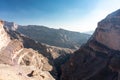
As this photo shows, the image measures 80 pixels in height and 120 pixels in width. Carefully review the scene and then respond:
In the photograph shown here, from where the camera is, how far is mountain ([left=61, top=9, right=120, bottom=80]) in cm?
3975

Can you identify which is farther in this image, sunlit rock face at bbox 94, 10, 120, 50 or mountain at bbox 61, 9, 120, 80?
sunlit rock face at bbox 94, 10, 120, 50

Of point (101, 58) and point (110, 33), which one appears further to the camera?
point (110, 33)

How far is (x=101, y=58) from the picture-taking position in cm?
4631

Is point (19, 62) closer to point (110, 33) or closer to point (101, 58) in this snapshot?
point (101, 58)

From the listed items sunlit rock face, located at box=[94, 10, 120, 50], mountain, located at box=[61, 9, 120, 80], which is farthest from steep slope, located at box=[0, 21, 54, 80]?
sunlit rock face, located at box=[94, 10, 120, 50]

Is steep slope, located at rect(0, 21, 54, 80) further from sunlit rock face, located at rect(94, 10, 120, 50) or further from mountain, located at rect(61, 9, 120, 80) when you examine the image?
sunlit rock face, located at rect(94, 10, 120, 50)

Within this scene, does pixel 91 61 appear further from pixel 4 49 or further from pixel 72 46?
pixel 72 46

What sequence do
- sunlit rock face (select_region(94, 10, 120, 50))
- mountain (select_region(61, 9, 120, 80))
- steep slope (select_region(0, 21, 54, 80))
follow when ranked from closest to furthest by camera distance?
mountain (select_region(61, 9, 120, 80)), sunlit rock face (select_region(94, 10, 120, 50)), steep slope (select_region(0, 21, 54, 80))

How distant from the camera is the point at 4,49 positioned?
63.8m

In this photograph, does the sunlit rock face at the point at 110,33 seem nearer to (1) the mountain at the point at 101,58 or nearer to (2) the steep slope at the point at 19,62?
(1) the mountain at the point at 101,58

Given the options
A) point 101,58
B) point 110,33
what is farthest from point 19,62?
point 110,33

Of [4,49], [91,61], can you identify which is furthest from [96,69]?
[4,49]

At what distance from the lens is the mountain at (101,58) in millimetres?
39750

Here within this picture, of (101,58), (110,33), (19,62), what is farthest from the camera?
(19,62)
